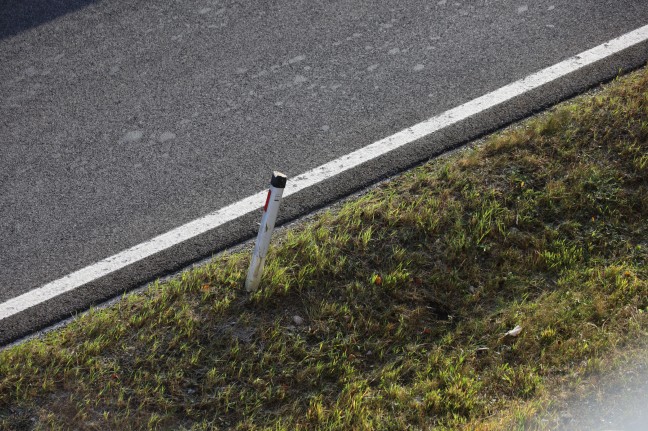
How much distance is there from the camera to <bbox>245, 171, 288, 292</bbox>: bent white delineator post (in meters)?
3.62

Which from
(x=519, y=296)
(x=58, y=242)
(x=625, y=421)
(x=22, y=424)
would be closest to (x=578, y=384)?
(x=625, y=421)

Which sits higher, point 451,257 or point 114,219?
point 114,219

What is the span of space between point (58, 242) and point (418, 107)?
253cm

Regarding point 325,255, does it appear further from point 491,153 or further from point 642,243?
point 642,243

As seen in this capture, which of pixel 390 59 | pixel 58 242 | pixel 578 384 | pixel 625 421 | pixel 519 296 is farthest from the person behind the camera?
pixel 390 59

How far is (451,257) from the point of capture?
4176 mm

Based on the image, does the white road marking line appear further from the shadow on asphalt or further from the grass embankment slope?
the shadow on asphalt

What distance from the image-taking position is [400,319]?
155 inches

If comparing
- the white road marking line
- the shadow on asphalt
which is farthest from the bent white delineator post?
the shadow on asphalt

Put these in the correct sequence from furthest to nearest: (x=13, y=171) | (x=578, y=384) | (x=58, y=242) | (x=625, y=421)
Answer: (x=13, y=171) < (x=58, y=242) < (x=578, y=384) < (x=625, y=421)

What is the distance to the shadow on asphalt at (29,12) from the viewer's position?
6315 mm

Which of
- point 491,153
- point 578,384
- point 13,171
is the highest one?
point 13,171

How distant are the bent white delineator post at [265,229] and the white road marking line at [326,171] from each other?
635 mm

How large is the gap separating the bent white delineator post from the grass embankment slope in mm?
102
